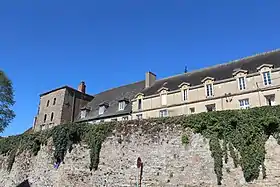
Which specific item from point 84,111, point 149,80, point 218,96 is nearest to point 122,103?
point 149,80

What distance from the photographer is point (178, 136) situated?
12.5 meters

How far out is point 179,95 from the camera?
2270 cm

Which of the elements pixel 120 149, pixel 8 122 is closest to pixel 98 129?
pixel 120 149

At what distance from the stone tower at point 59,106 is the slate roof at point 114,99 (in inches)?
41.5

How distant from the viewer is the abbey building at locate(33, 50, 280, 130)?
19.3 metres

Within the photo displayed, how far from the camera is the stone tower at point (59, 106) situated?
28.9 metres

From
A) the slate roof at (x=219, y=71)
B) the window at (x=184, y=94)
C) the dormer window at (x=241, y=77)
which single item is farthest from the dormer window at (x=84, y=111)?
the dormer window at (x=241, y=77)

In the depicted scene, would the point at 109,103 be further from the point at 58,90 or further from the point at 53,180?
the point at 53,180

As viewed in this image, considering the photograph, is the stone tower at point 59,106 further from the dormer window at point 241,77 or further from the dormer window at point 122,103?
the dormer window at point 241,77

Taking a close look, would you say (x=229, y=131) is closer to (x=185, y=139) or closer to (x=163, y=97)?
(x=185, y=139)

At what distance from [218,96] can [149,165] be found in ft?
34.1

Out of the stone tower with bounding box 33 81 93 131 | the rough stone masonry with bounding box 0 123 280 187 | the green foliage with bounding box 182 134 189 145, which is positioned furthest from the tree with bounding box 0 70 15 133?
the green foliage with bounding box 182 134 189 145

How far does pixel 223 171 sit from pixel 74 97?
74.5ft

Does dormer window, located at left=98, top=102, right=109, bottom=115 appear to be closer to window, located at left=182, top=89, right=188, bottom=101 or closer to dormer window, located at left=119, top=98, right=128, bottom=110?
dormer window, located at left=119, top=98, right=128, bottom=110
